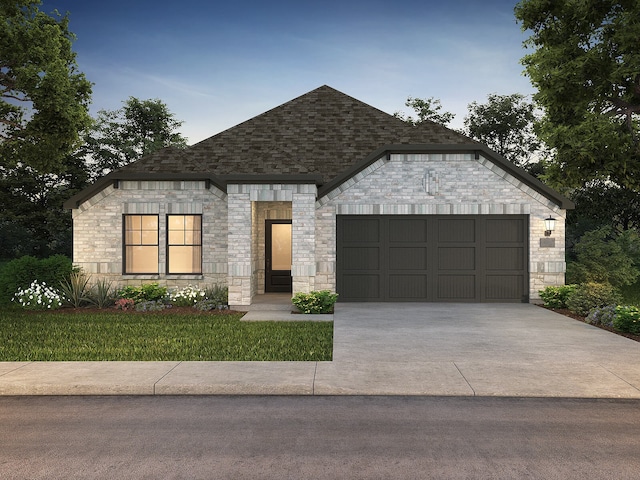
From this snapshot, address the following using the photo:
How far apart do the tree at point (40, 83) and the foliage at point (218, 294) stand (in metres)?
6.14

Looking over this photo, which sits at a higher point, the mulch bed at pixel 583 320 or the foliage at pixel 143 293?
the foliage at pixel 143 293

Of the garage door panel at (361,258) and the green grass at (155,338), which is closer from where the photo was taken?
the green grass at (155,338)

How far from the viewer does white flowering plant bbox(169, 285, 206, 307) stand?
15828 millimetres

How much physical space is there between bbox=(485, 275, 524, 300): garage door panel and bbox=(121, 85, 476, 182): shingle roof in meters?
4.48

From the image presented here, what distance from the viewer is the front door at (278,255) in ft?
62.7

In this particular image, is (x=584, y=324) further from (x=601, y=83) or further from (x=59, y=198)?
(x=59, y=198)

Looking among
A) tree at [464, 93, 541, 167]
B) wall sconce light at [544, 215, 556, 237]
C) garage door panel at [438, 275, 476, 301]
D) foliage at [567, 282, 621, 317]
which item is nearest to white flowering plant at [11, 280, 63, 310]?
garage door panel at [438, 275, 476, 301]

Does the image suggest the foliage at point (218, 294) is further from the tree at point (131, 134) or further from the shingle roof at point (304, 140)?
the tree at point (131, 134)

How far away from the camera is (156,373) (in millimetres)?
7785

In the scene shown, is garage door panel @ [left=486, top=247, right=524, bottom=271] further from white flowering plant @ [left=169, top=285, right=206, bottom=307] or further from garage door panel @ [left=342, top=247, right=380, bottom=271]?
white flowering plant @ [left=169, top=285, right=206, bottom=307]

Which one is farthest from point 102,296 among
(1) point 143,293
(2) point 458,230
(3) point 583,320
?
(3) point 583,320

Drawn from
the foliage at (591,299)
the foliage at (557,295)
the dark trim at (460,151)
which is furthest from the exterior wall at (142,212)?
the foliage at (591,299)

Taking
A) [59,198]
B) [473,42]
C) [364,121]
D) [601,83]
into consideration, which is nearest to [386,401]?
[601,83]

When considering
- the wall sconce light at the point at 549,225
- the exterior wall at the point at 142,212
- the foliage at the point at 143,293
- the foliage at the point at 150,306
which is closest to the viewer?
the foliage at the point at 150,306
